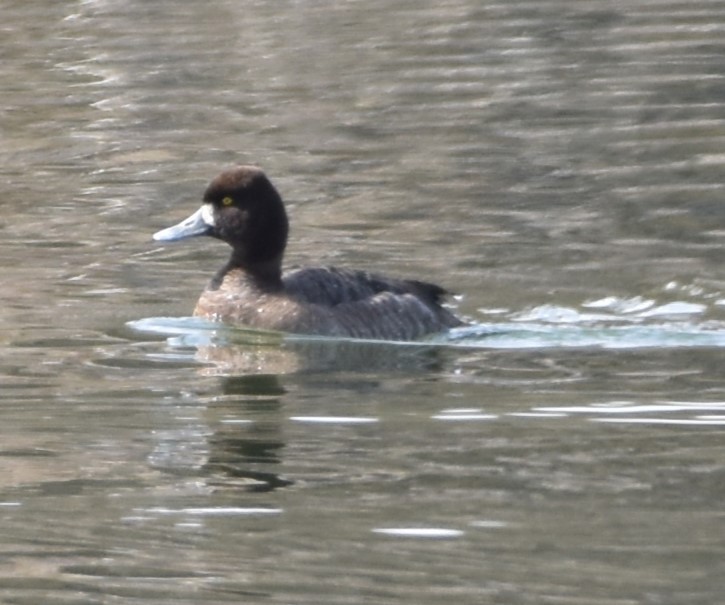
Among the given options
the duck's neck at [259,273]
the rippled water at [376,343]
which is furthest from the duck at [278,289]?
the rippled water at [376,343]

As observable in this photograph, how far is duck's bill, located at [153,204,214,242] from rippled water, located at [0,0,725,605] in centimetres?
47

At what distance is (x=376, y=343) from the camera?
12.7m

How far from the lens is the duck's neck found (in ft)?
42.8

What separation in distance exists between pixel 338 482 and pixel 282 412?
1844 millimetres

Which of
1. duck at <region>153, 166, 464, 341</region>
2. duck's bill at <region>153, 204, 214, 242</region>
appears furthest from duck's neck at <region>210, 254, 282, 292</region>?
duck's bill at <region>153, 204, 214, 242</region>

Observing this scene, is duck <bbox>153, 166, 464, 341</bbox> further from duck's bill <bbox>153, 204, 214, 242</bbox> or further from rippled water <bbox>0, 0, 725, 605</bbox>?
rippled water <bbox>0, 0, 725, 605</bbox>

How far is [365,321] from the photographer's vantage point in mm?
12742

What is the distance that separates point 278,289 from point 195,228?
2.60 feet

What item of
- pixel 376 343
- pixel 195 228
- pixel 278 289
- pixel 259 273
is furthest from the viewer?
pixel 195 228

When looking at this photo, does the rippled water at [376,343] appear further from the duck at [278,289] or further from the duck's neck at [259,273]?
the duck's neck at [259,273]

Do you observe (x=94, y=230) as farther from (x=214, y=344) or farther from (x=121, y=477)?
(x=121, y=477)

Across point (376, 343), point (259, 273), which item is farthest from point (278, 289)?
point (376, 343)

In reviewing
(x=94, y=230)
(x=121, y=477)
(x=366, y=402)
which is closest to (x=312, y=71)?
(x=94, y=230)

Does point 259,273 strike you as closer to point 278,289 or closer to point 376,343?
point 278,289
